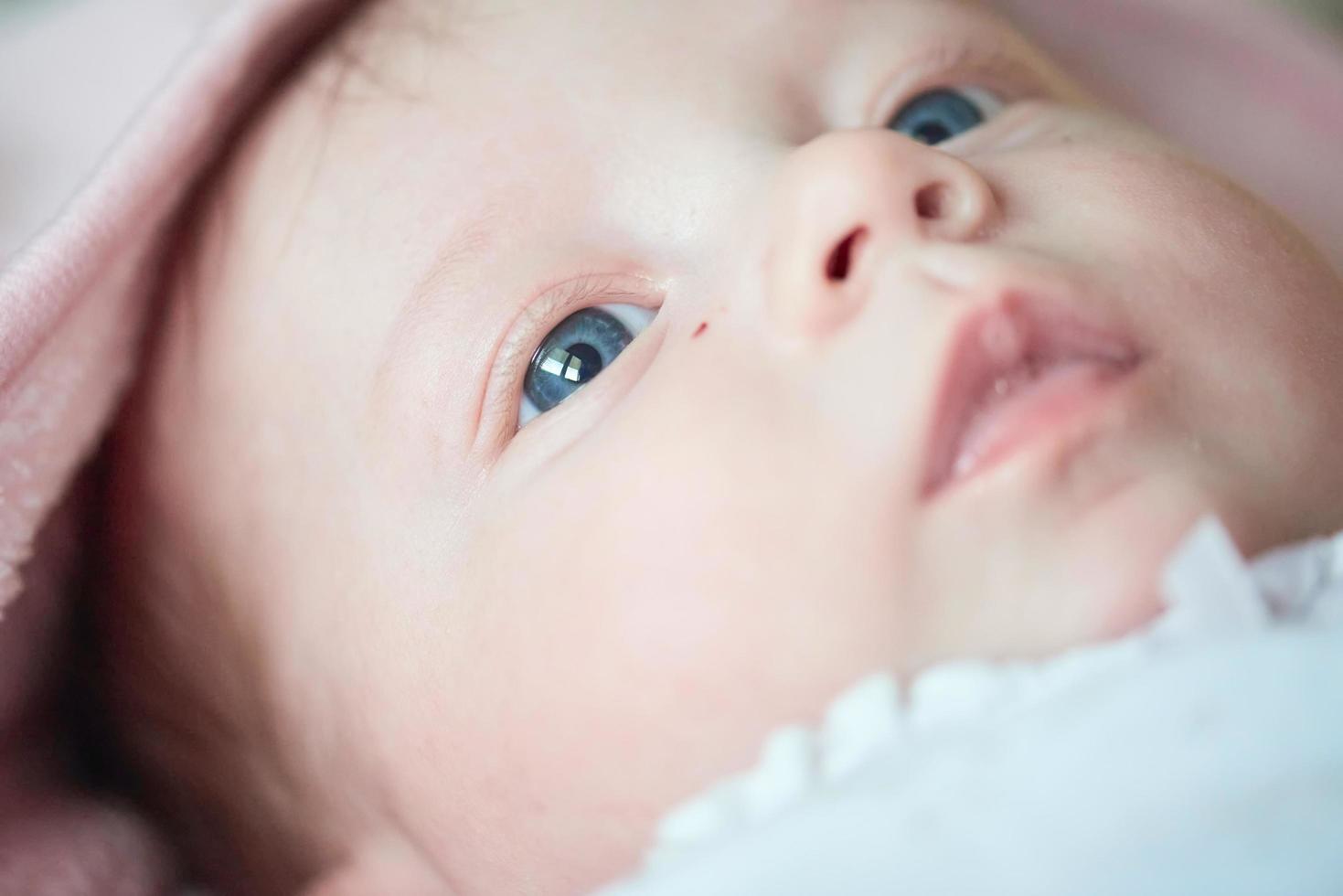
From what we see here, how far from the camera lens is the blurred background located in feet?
3.52

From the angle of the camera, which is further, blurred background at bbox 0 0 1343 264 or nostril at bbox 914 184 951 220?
blurred background at bbox 0 0 1343 264

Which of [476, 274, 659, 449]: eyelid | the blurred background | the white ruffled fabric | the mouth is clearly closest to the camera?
the white ruffled fabric

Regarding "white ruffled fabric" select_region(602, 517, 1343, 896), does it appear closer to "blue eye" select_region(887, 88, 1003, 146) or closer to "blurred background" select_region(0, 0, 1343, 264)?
"blue eye" select_region(887, 88, 1003, 146)

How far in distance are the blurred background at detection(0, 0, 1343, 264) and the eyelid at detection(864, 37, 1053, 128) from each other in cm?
58

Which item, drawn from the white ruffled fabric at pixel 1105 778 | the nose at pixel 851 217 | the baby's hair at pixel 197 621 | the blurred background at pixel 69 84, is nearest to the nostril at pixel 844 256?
the nose at pixel 851 217

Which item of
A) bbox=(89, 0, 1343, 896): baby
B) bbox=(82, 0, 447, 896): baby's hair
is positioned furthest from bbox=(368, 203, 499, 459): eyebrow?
bbox=(82, 0, 447, 896): baby's hair

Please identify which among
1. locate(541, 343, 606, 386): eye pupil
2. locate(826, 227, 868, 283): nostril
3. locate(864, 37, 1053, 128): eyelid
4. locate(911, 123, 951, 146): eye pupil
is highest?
locate(864, 37, 1053, 128): eyelid

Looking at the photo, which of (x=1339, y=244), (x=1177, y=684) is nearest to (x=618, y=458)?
(x=1177, y=684)

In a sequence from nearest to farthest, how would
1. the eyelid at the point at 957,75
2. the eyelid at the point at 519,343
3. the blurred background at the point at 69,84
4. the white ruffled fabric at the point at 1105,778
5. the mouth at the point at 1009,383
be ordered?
the white ruffled fabric at the point at 1105,778 → the mouth at the point at 1009,383 → the eyelid at the point at 519,343 → the eyelid at the point at 957,75 → the blurred background at the point at 69,84

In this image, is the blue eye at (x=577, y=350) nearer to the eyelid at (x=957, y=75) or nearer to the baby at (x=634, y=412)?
the baby at (x=634, y=412)

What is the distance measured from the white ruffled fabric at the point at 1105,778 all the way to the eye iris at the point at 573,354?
33 centimetres

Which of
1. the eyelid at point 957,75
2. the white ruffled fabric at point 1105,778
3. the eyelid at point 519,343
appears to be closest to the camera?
the white ruffled fabric at point 1105,778

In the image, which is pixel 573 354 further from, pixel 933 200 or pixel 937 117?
pixel 937 117

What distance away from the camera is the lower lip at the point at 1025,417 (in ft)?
2.09
